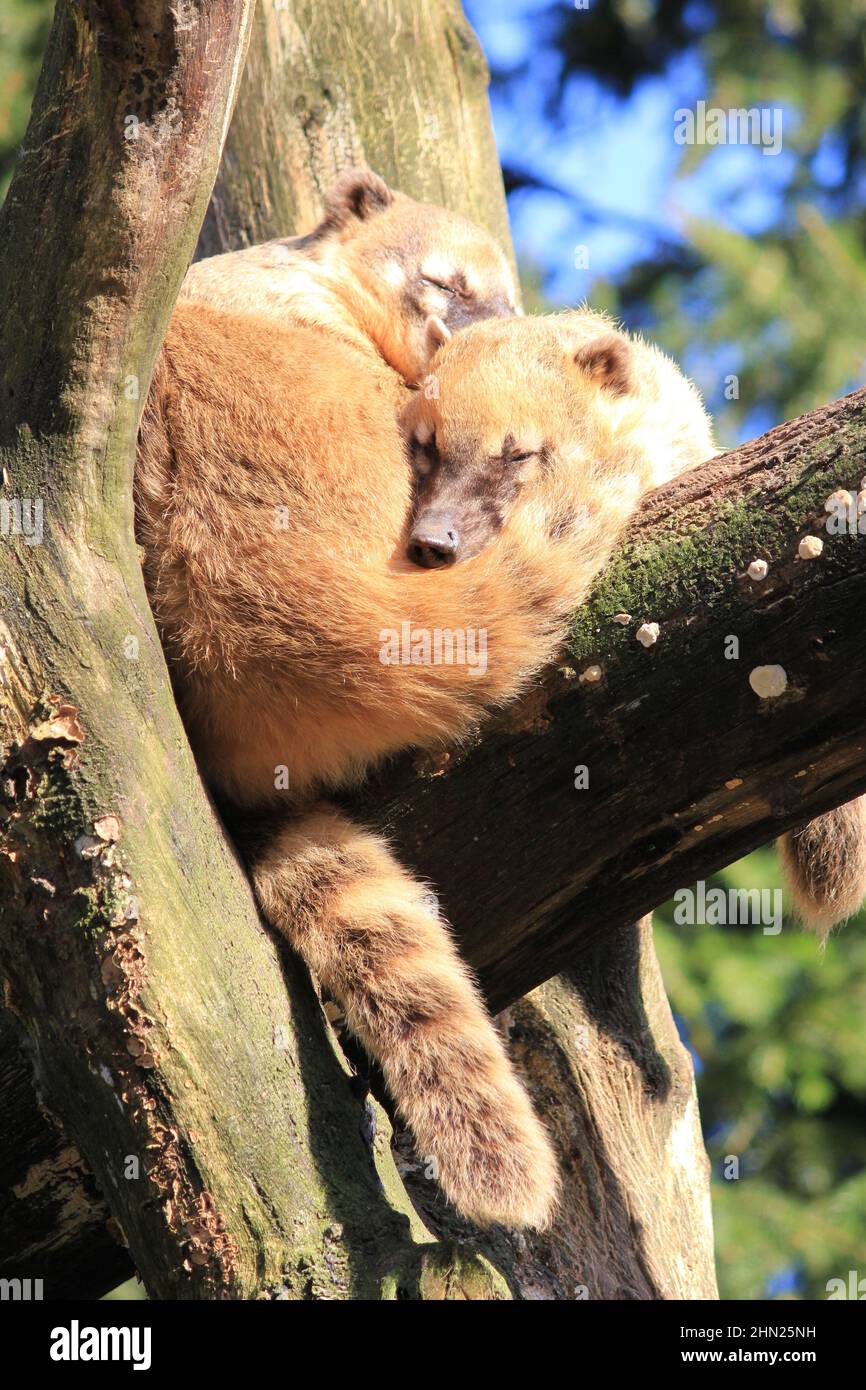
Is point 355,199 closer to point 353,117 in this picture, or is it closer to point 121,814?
point 353,117

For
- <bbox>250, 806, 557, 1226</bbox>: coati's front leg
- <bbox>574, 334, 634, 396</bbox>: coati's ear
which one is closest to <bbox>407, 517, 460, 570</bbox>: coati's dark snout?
<bbox>250, 806, 557, 1226</bbox>: coati's front leg

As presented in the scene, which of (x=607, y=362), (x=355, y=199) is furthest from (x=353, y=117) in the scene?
(x=607, y=362)

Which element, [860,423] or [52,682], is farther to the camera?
[860,423]

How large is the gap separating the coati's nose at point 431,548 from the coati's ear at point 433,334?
192 cm

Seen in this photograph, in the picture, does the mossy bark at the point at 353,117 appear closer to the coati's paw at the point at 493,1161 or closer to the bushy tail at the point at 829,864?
the bushy tail at the point at 829,864

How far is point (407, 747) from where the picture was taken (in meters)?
3.04

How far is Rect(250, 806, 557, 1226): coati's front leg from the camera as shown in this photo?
2754 mm

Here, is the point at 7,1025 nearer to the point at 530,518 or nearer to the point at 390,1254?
the point at 390,1254

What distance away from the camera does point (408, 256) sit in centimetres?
541

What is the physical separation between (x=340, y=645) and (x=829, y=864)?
5.52ft

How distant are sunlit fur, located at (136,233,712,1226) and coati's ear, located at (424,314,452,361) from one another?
1938mm

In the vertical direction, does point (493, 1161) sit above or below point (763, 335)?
below

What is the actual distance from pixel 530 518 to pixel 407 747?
61 centimetres

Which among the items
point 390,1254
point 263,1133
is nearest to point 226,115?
point 263,1133
